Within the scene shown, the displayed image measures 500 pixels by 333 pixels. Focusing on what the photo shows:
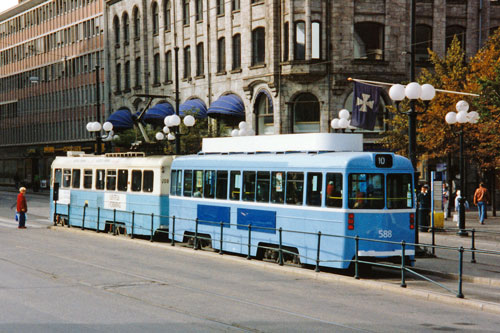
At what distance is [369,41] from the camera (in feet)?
141

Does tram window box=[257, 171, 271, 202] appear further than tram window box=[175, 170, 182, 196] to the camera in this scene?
No

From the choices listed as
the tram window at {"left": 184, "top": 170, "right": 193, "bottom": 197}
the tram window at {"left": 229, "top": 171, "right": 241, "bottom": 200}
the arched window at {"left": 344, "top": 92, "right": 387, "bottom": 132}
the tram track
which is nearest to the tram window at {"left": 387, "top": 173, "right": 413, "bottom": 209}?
the tram window at {"left": 229, "top": 171, "right": 241, "bottom": 200}

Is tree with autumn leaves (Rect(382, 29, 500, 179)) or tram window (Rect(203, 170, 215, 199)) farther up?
tree with autumn leaves (Rect(382, 29, 500, 179))

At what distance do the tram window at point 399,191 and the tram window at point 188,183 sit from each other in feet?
23.5

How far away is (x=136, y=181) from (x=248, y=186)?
23.3ft

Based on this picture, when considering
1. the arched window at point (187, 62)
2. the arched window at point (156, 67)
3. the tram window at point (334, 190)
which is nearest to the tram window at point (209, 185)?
the tram window at point (334, 190)

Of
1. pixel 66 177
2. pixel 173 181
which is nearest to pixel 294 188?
pixel 173 181

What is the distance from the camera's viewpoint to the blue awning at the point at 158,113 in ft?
172

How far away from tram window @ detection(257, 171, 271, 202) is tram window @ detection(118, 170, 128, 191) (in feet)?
27.3

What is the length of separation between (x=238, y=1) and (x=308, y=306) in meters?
36.8

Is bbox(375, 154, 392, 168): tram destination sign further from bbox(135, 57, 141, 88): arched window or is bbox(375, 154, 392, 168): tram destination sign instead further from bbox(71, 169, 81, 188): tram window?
bbox(135, 57, 141, 88): arched window

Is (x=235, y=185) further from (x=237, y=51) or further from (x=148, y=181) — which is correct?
(x=237, y=51)

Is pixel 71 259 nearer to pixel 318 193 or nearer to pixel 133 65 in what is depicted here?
pixel 318 193

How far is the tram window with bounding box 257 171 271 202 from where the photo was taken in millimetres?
18641
